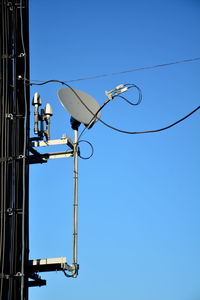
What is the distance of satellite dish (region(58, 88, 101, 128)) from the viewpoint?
13477 millimetres

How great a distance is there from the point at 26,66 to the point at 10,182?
245cm

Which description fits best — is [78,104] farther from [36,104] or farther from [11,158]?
[11,158]

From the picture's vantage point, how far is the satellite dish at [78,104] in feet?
44.2

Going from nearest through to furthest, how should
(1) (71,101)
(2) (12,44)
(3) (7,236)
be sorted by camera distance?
(3) (7,236) → (2) (12,44) → (1) (71,101)

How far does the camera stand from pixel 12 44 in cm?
1252

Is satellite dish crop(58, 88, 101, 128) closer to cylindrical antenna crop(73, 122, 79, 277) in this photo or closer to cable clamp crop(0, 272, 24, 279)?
cylindrical antenna crop(73, 122, 79, 277)

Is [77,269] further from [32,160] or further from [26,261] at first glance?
[32,160]

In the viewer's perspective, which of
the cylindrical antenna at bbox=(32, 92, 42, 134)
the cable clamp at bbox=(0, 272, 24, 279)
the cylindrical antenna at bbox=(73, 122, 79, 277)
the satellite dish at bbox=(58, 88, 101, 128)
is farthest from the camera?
the satellite dish at bbox=(58, 88, 101, 128)

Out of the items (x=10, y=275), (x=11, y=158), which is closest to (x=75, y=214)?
(x=11, y=158)

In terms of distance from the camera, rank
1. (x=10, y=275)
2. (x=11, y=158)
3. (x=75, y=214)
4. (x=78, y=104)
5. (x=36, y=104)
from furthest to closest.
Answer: (x=78, y=104), (x=36, y=104), (x=75, y=214), (x=11, y=158), (x=10, y=275)

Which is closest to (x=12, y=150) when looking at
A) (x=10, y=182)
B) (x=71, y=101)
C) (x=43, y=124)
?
(x=10, y=182)

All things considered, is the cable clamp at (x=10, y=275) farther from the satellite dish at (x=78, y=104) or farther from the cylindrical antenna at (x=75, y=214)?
the satellite dish at (x=78, y=104)

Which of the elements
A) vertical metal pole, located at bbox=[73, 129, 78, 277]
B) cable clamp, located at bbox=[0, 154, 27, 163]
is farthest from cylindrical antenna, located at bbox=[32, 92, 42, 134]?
cable clamp, located at bbox=[0, 154, 27, 163]

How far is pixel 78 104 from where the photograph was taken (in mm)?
13828
